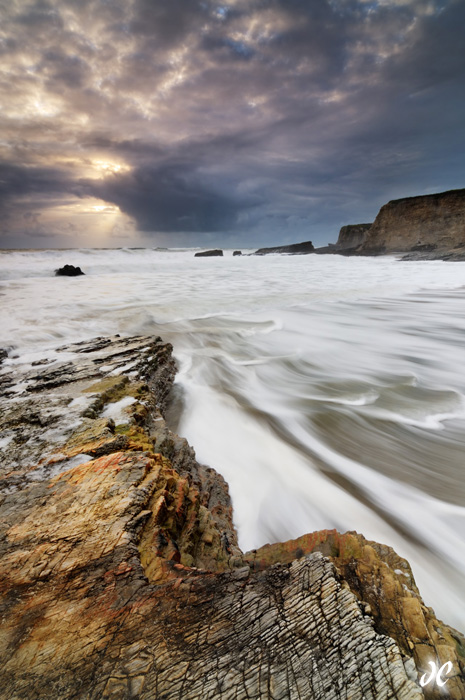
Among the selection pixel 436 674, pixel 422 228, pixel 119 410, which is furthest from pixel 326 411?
pixel 422 228

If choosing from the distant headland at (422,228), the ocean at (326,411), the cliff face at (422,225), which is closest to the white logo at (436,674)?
the ocean at (326,411)

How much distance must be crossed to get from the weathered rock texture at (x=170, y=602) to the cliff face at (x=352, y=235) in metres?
71.6

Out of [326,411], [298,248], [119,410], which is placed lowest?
[326,411]

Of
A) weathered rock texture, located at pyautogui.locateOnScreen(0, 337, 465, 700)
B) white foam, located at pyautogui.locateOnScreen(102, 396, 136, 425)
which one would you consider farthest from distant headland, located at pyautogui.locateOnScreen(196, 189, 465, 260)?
weathered rock texture, located at pyautogui.locateOnScreen(0, 337, 465, 700)

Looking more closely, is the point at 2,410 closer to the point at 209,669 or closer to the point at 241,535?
the point at 241,535

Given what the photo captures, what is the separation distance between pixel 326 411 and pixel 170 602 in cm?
336

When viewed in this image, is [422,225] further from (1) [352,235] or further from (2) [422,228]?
(1) [352,235]

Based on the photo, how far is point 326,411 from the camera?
4145mm

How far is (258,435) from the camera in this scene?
11.8ft

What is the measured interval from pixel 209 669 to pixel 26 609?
717mm

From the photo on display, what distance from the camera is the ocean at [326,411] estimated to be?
8.26 feet

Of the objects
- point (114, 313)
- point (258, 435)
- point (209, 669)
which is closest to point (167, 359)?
point (258, 435)

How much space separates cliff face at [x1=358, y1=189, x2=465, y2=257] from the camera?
3681 cm

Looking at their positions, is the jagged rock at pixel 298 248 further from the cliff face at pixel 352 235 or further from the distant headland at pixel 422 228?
the distant headland at pixel 422 228
